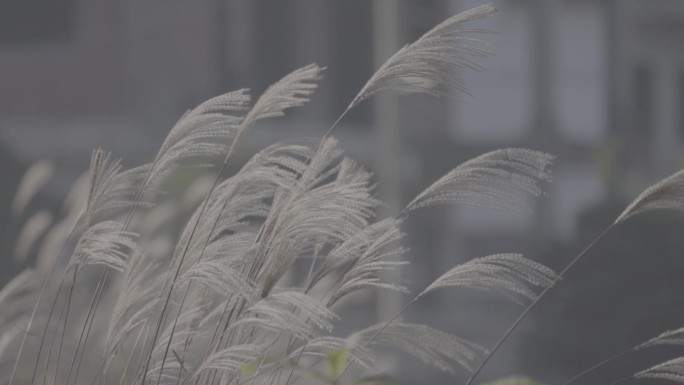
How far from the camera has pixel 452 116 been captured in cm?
1434

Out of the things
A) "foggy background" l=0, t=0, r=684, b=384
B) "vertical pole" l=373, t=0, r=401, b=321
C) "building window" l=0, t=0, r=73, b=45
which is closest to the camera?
"foggy background" l=0, t=0, r=684, b=384

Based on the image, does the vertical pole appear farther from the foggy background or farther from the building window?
the building window

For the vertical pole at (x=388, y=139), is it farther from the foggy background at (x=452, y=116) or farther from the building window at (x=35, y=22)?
the building window at (x=35, y=22)

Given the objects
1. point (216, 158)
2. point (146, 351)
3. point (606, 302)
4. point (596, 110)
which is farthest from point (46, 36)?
point (146, 351)

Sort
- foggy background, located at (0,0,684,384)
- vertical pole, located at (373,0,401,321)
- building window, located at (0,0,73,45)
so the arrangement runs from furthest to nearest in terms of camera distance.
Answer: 1. building window, located at (0,0,73,45)
2. vertical pole, located at (373,0,401,321)
3. foggy background, located at (0,0,684,384)

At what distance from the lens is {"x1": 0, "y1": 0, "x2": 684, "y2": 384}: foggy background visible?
6.81 m

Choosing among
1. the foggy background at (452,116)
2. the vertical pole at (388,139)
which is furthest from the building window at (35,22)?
the vertical pole at (388,139)

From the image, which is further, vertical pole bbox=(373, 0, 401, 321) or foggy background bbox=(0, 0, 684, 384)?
vertical pole bbox=(373, 0, 401, 321)

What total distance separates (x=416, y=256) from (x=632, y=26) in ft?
10.2

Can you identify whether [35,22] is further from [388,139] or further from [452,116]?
[388,139]

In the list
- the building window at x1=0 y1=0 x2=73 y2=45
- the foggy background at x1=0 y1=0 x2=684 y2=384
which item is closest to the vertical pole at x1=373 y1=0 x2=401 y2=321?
the foggy background at x1=0 y1=0 x2=684 y2=384

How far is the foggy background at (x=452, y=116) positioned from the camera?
681 cm

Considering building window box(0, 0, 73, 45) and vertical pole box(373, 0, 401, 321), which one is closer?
vertical pole box(373, 0, 401, 321)

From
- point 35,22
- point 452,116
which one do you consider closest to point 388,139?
point 452,116
